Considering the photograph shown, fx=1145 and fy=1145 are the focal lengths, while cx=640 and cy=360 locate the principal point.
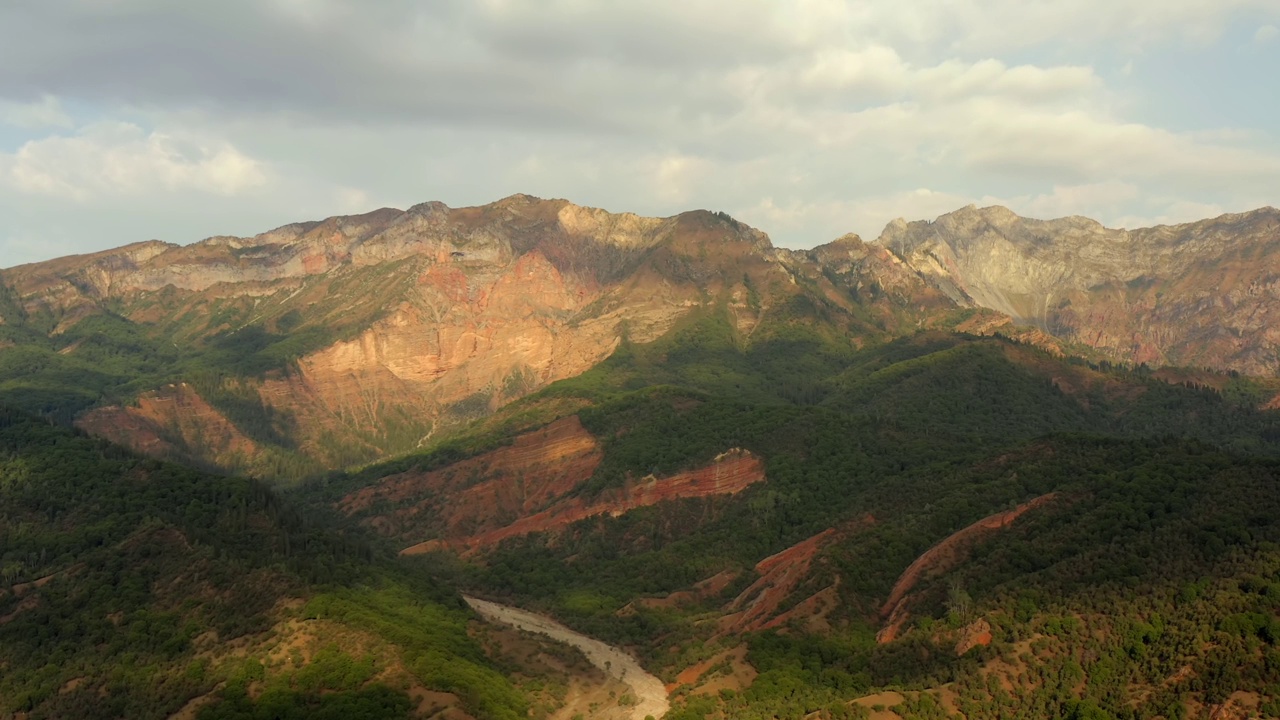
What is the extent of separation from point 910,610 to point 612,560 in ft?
238

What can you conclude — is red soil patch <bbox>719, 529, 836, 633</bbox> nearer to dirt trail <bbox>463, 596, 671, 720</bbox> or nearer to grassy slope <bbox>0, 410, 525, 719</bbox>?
dirt trail <bbox>463, 596, 671, 720</bbox>

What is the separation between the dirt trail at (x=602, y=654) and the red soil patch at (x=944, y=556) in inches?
1111

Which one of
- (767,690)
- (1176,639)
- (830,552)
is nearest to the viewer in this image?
(1176,639)

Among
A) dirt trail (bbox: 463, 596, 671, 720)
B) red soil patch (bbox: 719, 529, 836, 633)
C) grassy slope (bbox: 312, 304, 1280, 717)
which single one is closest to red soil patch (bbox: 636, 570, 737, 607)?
grassy slope (bbox: 312, 304, 1280, 717)

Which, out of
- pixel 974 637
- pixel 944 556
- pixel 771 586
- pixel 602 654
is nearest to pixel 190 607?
pixel 602 654

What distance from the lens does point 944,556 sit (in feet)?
456

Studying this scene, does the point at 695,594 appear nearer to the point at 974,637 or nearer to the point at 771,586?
the point at 771,586

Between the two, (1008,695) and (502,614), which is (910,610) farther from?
(502,614)

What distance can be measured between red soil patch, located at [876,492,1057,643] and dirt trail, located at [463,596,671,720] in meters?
28.2

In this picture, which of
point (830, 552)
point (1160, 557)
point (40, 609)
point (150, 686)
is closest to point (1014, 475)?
point (830, 552)

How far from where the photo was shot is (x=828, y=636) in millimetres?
131875

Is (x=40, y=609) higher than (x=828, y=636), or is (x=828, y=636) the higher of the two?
(x=40, y=609)

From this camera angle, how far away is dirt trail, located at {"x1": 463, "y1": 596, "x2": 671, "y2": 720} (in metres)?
130

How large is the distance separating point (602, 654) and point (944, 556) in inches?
1797
